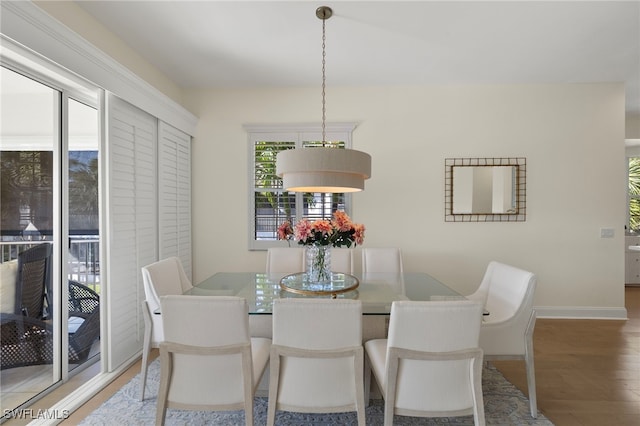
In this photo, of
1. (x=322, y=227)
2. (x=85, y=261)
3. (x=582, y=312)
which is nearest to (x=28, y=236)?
(x=85, y=261)

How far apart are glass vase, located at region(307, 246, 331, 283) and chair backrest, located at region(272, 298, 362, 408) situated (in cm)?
77

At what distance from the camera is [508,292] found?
2.06 m

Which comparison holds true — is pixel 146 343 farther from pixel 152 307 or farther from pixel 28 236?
pixel 28 236

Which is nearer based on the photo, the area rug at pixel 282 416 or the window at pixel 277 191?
the area rug at pixel 282 416

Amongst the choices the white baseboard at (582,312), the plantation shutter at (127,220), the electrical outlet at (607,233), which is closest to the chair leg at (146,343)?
the plantation shutter at (127,220)

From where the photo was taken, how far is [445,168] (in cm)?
347

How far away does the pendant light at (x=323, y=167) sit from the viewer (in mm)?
1743

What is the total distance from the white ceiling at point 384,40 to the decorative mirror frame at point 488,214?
0.89 metres

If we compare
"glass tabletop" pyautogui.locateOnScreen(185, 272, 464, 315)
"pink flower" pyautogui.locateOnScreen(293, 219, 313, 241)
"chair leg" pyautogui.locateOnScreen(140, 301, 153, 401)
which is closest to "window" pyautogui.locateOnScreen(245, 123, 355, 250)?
"glass tabletop" pyautogui.locateOnScreen(185, 272, 464, 315)

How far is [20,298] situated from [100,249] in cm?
52

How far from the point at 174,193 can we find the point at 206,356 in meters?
2.20

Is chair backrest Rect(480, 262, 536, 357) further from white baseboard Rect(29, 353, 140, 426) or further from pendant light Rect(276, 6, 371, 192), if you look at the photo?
white baseboard Rect(29, 353, 140, 426)

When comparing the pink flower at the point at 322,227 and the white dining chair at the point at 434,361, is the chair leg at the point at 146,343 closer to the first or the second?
the pink flower at the point at 322,227

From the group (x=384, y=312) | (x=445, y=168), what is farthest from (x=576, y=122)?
(x=384, y=312)
